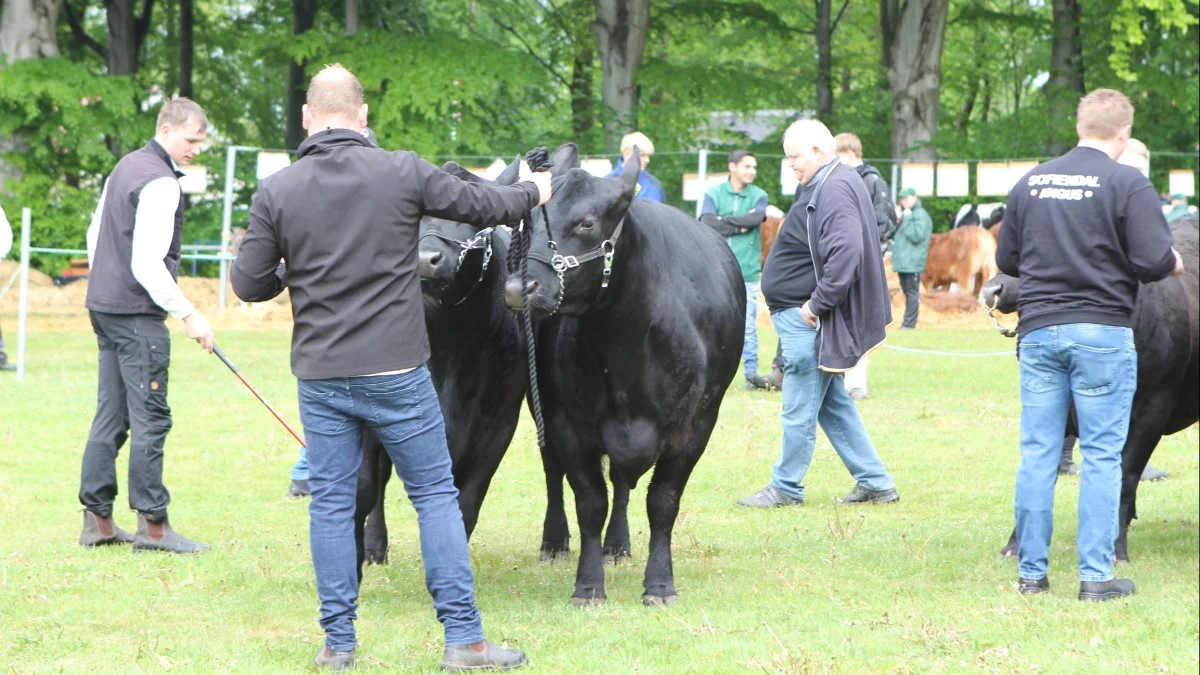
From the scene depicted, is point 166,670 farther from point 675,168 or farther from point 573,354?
point 675,168

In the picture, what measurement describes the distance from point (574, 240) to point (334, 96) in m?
1.17

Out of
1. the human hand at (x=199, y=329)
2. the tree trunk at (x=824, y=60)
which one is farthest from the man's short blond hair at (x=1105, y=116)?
the tree trunk at (x=824, y=60)

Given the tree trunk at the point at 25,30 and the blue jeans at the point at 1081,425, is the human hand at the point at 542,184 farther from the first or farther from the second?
the tree trunk at the point at 25,30

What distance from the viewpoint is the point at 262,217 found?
530cm

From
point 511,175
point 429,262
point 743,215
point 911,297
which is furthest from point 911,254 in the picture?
point 429,262

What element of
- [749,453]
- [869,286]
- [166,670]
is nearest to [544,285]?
[166,670]

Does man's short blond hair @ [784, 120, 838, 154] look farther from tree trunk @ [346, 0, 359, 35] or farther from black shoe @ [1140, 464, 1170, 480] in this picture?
tree trunk @ [346, 0, 359, 35]

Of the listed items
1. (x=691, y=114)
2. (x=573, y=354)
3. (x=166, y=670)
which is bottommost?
(x=166, y=670)

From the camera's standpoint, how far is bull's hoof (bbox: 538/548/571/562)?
7.67 meters

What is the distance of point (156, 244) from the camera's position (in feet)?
23.8

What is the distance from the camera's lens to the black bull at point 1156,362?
6941 millimetres

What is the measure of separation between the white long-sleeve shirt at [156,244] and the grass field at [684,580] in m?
1.37

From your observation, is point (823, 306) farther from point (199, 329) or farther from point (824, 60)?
point (824, 60)

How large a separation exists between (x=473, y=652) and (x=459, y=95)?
2128 centimetres
